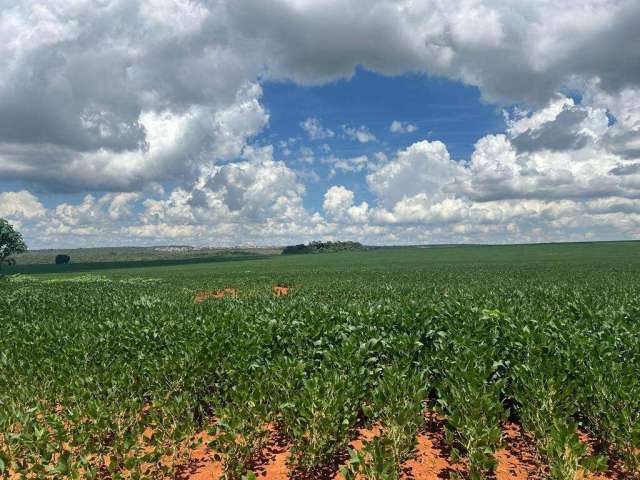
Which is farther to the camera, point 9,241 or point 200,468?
point 9,241

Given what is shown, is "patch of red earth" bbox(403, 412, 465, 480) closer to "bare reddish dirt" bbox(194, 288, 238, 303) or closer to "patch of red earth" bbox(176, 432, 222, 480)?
"patch of red earth" bbox(176, 432, 222, 480)

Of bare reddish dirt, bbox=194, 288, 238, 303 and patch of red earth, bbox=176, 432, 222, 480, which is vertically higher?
patch of red earth, bbox=176, 432, 222, 480

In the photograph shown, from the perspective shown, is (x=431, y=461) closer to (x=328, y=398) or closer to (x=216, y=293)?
(x=328, y=398)

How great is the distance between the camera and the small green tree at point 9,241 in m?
78.8

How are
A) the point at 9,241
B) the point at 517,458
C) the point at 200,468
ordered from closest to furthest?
the point at 200,468 < the point at 517,458 < the point at 9,241

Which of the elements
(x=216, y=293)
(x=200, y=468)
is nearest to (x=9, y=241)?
(x=216, y=293)

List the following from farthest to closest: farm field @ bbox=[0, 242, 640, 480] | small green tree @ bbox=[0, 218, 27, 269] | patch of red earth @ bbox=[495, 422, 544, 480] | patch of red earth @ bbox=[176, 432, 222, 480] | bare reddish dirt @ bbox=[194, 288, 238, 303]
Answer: small green tree @ bbox=[0, 218, 27, 269], bare reddish dirt @ bbox=[194, 288, 238, 303], patch of red earth @ bbox=[176, 432, 222, 480], patch of red earth @ bbox=[495, 422, 544, 480], farm field @ bbox=[0, 242, 640, 480]

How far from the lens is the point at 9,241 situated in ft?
263

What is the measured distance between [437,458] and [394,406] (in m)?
1.15

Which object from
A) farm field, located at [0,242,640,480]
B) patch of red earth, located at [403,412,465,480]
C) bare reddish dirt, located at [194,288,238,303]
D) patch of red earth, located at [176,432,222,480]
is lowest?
bare reddish dirt, located at [194,288,238,303]

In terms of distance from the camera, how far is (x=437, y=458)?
20.9 feet

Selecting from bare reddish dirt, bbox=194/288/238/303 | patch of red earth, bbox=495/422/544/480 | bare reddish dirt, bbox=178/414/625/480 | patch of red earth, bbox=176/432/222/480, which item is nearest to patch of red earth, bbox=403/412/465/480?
bare reddish dirt, bbox=178/414/625/480

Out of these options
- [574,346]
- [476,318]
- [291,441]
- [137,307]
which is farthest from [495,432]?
[137,307]

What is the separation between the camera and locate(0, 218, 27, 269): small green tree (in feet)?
259
